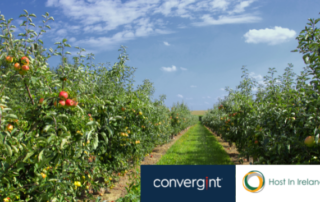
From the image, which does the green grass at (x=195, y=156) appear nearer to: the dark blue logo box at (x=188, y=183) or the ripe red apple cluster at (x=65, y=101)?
the dark blue logo box at (x=188, y=183)

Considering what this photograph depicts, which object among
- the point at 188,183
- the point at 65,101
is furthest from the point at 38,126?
the point at 188,183

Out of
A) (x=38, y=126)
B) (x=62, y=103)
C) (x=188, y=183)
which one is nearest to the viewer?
(x=62, y=103)

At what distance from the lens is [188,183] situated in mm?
2939

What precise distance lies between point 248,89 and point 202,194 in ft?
18.7

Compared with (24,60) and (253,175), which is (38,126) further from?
(253,175)

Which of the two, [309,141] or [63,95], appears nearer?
[63,95]

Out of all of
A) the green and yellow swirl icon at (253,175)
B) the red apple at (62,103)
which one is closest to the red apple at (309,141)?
the green and yellow swirl icon at (253,175)

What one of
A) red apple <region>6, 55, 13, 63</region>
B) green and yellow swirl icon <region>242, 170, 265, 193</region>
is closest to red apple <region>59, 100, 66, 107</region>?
red apple <region>6, 55, 13, 63</region>

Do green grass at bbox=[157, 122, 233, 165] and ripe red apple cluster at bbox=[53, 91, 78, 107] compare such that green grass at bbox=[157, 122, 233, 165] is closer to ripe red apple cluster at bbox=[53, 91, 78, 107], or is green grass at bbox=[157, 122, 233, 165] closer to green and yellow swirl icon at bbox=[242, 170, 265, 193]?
green and yellow swirl icon at bbox=[242, 170, 265, 193]

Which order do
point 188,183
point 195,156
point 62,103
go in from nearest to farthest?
1. point 62,103
2. point 188,183
3. point 195,156

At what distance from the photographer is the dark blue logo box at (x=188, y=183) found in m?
2.90

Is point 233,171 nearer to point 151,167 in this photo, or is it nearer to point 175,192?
point 175,192

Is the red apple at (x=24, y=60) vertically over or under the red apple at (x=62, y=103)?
over

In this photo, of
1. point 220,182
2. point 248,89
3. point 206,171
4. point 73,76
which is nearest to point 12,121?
point 73,76
